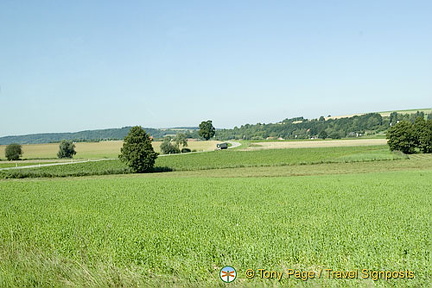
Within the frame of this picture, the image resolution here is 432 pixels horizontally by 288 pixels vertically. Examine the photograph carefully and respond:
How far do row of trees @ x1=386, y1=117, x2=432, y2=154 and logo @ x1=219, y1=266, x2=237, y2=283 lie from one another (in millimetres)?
77881

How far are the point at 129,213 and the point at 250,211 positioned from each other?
19.9 feet

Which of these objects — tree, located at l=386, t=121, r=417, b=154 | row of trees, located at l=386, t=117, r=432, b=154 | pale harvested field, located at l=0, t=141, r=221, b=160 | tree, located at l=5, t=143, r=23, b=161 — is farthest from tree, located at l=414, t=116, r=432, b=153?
tree, located at l=5, t=143, r=23, b=161

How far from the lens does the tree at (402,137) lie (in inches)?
3014

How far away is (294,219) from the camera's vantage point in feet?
51.6

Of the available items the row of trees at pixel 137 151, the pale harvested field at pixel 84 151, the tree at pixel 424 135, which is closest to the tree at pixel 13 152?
the pale harvested field at pixel 84 151

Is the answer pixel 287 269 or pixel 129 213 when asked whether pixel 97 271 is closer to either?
pixel 287 269

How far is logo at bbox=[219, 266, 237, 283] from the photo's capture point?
836 centimetres

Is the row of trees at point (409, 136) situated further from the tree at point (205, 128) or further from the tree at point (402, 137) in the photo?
the tree at point (205, 128)

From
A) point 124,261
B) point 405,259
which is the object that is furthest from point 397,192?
point 124,261

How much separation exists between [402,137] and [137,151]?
54.6 meters

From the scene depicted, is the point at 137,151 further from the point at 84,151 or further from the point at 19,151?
the point at 84,151

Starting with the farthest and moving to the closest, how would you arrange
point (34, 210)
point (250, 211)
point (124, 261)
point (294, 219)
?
point (34, 210)
point (250, 211)
point (294, 219)
point (124, 261)

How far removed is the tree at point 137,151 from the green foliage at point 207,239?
37.1 metres

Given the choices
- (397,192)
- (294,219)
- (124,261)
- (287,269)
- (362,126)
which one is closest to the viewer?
(287,269)
